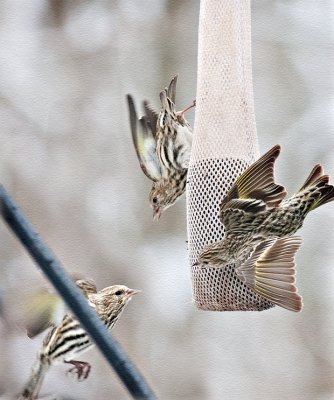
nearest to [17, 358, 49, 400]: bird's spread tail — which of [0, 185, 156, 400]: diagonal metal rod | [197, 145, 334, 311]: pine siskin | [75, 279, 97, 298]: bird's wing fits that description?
[75, 279, 97, 298]: bird's wing

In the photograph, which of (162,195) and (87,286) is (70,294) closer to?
(162,195)

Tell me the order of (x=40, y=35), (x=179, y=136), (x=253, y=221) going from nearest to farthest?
(x=253, y=221)
(x=179, y=136)
(x=40, y=35)

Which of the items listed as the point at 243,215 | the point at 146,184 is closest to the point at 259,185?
the point at 243,215

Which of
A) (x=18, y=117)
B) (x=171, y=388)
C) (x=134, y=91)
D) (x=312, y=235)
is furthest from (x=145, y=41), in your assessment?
(x=171, y=388)

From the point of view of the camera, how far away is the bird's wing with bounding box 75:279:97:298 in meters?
1.38

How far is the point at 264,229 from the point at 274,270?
2.0 inches

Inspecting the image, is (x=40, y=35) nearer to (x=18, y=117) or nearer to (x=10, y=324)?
(x=18, y=117)

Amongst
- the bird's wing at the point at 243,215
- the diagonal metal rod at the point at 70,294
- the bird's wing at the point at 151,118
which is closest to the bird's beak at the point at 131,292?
the bird's wing at the point at 151,118

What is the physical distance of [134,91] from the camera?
157 cm

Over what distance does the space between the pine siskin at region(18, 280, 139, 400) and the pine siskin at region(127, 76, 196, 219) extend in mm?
181

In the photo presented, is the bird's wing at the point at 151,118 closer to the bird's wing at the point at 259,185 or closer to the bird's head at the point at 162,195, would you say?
the bird's head at the point at 162,195

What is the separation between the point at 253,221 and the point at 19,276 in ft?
1.76

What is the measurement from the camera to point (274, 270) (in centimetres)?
104

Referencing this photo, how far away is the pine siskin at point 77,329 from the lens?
1.36m
